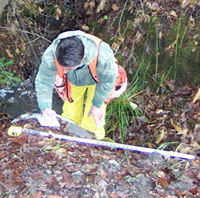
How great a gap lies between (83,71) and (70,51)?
2.25ft

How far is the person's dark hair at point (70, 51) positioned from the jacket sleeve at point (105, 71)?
350 millimetres

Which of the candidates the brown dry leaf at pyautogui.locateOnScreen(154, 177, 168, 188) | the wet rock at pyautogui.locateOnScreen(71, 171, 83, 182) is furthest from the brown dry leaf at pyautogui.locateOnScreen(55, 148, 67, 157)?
the brown dry leaf at pyautogui.locateOnScreen(154, 177, 168, 188)

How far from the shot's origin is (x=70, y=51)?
2.06 meters

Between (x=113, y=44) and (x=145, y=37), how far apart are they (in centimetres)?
58

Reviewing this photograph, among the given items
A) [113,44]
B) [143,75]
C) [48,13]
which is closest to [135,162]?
[143,75]

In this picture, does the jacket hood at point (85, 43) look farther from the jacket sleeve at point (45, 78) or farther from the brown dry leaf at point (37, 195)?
the brown dry leaf at point (37, 195)

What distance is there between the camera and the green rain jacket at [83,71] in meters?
2.27

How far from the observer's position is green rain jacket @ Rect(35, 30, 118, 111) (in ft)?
7.43

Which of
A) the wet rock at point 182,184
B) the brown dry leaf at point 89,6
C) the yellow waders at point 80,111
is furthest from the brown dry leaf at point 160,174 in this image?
the brown dry leaf at point 89,6

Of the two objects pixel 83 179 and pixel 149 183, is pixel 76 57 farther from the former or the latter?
pixel 149 183

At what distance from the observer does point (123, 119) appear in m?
4.23

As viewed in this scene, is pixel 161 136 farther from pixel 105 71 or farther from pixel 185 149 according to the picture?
pixel 105 71

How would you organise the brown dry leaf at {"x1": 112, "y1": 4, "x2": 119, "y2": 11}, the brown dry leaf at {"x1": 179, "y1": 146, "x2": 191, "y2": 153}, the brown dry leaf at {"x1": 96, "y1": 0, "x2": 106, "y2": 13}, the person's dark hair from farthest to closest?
the brown dry leaf at {"x1": 112, "y1": 4, "x2": 119, "y2": 11}
the brown dry leaf at {"x1": 96, "y1": 0, "x2": 106, "y2": 13}
the brown dry leaf at {"x1": 179, "y1": 146, "x2": 191, "y2": 153}
the person's dark hair

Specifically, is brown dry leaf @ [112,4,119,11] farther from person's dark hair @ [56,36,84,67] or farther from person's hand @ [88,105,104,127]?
person's dark hair @ [56,36,84,67]
